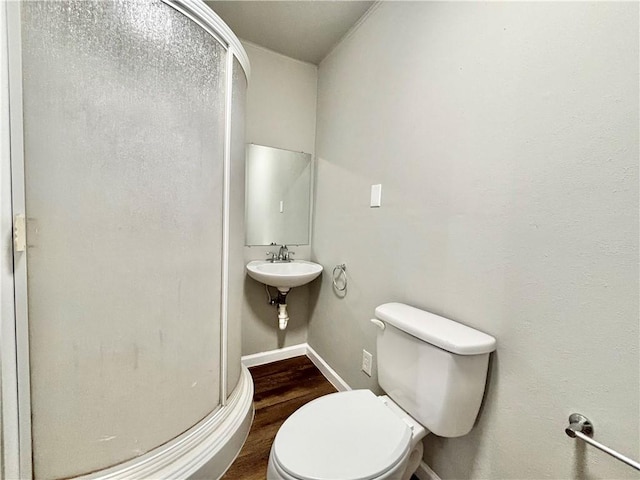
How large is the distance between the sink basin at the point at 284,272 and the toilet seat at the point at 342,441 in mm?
771

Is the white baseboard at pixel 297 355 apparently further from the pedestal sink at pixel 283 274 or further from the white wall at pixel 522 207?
the white wall at pixel 522 207

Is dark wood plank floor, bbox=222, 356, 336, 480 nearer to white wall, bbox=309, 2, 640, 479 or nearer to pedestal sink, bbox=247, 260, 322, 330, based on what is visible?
pedestal sink, bbox=247, 260, 322, 330

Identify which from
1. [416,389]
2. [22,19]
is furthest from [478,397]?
[22,19]

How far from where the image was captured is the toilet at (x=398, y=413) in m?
0.74

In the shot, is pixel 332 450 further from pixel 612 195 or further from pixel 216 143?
pixel 216 143

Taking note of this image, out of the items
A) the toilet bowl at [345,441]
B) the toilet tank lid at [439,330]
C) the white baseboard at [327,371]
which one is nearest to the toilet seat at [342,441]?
the toilet bowl at [345,441]

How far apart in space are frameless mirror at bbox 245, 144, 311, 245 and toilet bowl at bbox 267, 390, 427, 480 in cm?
120

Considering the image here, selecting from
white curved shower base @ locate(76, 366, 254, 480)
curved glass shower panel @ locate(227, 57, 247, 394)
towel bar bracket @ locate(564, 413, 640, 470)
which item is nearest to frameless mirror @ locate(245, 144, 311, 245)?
curved glass shower panel @ locate(227, 57, 247, 394)

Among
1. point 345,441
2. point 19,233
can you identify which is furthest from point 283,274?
point 19,233

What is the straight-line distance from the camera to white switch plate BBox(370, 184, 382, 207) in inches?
53.4

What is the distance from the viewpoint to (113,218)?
875 mm

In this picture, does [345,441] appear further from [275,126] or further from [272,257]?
[275,126]

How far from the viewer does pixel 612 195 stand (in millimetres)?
631

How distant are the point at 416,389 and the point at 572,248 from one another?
65 centimetres
